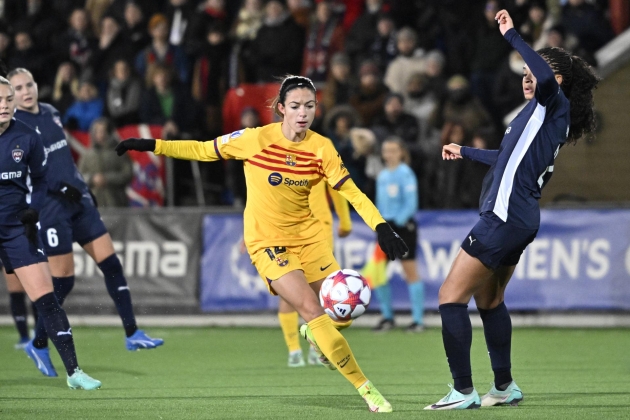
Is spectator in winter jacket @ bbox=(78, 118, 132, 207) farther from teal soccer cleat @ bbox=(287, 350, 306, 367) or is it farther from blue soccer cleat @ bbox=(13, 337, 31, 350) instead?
teal soccer cleat @ bbox=(287, 350, 306, 367)

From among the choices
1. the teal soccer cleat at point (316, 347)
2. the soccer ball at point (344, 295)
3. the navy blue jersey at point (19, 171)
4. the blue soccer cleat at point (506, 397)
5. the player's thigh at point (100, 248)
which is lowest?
the blue soccer cleat at point (506, 397)

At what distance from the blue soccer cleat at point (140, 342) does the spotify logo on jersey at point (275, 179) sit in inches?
116

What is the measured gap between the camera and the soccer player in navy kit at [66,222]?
398 inches

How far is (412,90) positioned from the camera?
52.6 feet

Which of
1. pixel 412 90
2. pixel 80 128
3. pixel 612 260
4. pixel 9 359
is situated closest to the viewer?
pixel 9 359

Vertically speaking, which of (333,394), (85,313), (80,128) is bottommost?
(85,313)

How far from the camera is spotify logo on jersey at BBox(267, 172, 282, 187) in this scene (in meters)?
7.64

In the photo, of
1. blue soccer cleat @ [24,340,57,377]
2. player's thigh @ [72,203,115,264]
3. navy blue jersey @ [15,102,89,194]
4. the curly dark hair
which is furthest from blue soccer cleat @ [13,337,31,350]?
the curly dark hair

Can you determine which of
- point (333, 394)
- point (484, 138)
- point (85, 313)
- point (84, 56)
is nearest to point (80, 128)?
point (84, 56)

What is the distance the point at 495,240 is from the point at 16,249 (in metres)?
3.78

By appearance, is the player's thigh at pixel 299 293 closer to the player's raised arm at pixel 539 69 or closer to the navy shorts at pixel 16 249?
the player's raised arm at pixel 539 69

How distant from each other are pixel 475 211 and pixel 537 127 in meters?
7.40

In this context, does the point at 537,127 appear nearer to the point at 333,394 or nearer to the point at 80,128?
the point at 333,394

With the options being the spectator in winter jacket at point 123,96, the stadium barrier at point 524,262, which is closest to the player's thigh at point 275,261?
the stadium barrier at point 524,262
